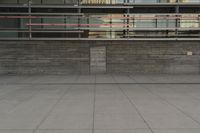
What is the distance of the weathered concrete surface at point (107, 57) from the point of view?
755 inches

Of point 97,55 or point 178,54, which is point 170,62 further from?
point 97,55

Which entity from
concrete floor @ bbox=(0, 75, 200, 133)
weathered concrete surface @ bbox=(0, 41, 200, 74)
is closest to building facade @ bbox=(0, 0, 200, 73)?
weathered concrete surface @ bbox=(0, 41, 200, 74)

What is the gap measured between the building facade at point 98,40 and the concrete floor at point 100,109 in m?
5.98

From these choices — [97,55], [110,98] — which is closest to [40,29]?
[97,55]

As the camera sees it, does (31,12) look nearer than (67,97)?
No

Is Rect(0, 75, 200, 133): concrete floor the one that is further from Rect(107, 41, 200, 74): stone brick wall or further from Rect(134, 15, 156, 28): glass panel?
Rect(134, 15, 156, 28): glass panel

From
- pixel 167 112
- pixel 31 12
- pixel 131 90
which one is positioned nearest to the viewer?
pixel 167 112

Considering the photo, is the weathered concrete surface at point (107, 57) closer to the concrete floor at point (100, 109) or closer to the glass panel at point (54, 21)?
the glass panel at point (54, 21)

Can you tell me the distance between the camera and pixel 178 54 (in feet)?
63.9

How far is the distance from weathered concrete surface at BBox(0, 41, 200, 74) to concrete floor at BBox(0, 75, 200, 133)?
5909 millimetres

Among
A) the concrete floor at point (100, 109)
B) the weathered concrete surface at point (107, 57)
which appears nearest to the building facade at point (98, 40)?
the weathered concrete surface at point (107, 57)

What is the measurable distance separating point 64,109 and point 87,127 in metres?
2.15

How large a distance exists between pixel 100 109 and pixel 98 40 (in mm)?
11146

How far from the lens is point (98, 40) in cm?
1938
